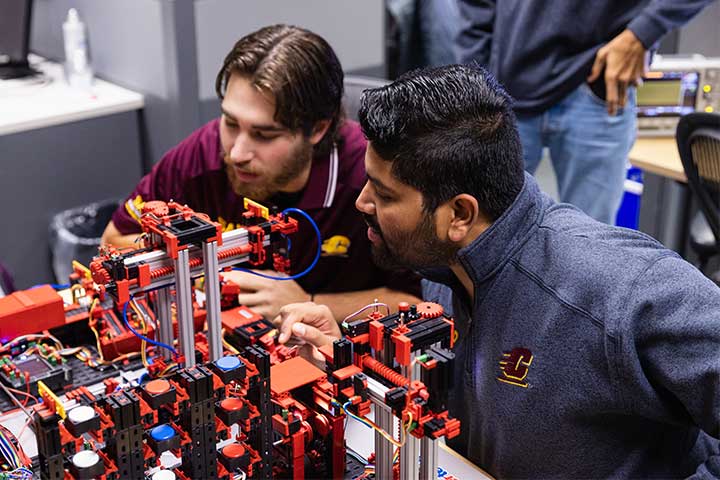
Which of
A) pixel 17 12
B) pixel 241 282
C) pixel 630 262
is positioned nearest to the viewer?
pixel 630 262

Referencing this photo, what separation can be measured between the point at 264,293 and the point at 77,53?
1840 mm

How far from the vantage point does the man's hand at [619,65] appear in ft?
8.52

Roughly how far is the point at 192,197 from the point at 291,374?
87 cm

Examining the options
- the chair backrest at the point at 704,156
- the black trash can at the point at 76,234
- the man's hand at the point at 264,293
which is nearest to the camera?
the man's hand at the point at 264,293

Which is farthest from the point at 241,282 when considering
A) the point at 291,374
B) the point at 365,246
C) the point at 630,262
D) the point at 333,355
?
the point at 630,262

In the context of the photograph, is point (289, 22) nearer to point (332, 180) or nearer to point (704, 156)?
point (332, 180)

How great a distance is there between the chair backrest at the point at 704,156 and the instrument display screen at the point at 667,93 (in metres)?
0.79

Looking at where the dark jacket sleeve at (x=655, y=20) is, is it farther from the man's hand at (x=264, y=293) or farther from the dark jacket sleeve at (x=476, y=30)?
the man's hand at (x=264, y=293)

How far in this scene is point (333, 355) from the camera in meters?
1.20

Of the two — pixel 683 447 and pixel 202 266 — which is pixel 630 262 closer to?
pixel 683 447

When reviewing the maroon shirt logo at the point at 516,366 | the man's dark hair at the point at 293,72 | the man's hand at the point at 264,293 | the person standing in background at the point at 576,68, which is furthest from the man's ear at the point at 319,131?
the person standing in background at the point at 576,68

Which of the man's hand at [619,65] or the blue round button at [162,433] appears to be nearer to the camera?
the blue round button at [162,433]

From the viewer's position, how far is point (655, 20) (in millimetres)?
2576

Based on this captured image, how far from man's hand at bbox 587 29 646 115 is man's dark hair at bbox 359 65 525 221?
1.33 m
